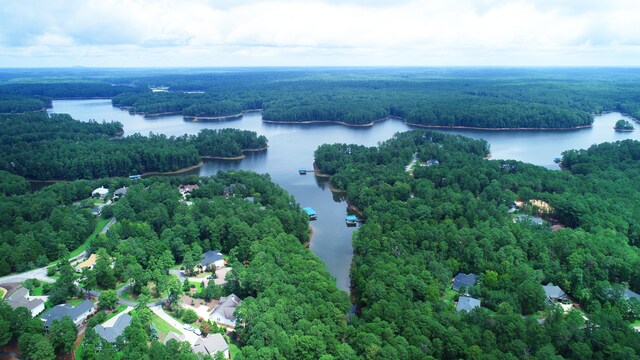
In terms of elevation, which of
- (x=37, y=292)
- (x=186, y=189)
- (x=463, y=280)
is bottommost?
(x=463, y=280)

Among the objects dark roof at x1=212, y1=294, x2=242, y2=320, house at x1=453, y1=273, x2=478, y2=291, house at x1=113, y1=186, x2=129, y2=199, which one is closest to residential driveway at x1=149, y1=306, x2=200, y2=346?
dark roof at x1=212, y1=294, x2=242, y2=320

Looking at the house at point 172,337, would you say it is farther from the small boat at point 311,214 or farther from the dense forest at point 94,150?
the dense forest at point 94,150

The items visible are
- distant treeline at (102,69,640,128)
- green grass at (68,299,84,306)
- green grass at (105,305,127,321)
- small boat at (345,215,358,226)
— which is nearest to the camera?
green grass at (105,305,127,321)

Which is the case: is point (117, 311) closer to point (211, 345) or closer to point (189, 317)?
point (189, 317)

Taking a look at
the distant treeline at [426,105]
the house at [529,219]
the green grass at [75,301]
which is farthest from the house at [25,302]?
the distant treeline at [426,105]

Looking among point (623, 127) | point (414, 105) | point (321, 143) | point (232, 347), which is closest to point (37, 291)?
point (232, 347)

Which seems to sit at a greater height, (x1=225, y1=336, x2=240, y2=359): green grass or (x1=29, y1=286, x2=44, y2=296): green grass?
(x1=29, y1=286, x2=44, y2=296): green grass

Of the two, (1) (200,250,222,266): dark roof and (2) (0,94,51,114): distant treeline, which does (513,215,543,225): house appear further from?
(2) (0,94,51,114): distant treeline
